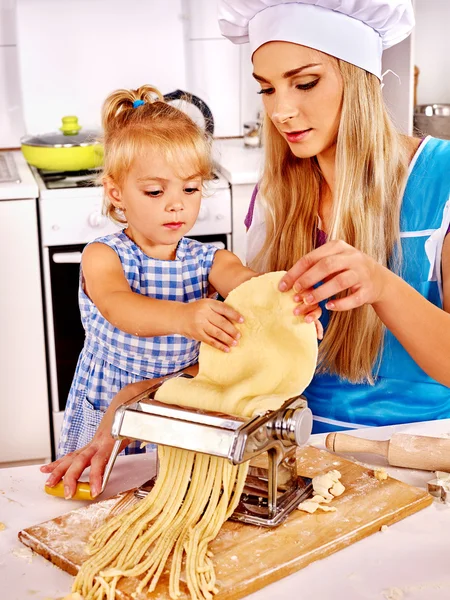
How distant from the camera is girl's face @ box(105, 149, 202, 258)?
1.52 metres

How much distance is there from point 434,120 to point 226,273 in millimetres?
1824

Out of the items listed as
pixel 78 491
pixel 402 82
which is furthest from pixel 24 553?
pixel 402 82

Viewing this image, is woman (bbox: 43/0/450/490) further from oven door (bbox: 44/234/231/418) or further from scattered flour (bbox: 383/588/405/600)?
oven door (bbox: 44/234/231/418)

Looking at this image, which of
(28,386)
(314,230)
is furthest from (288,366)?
(28,386)

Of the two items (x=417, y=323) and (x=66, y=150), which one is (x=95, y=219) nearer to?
(x=66, y=150)

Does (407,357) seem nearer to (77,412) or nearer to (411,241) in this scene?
(411,241)

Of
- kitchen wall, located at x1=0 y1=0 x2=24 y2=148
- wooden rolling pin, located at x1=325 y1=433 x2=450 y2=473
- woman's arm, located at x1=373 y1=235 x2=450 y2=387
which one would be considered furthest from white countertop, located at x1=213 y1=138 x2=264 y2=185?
wooden rolling pin, located at x1=325 y1=433 x2=450 y2=473

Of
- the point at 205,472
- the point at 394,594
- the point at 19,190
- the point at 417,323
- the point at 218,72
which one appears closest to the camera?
the point at 394,594

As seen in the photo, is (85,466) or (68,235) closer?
(85,466)

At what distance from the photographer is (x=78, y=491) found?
1235 mm

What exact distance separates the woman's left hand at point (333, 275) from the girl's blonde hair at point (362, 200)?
34cm

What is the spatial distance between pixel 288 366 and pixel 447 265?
0.55m

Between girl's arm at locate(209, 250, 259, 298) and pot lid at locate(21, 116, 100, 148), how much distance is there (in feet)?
4.22

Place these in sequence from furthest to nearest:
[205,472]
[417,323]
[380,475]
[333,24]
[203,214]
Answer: [203,214]
[333,24]
[417,323]
[380,475]
[205,472]
